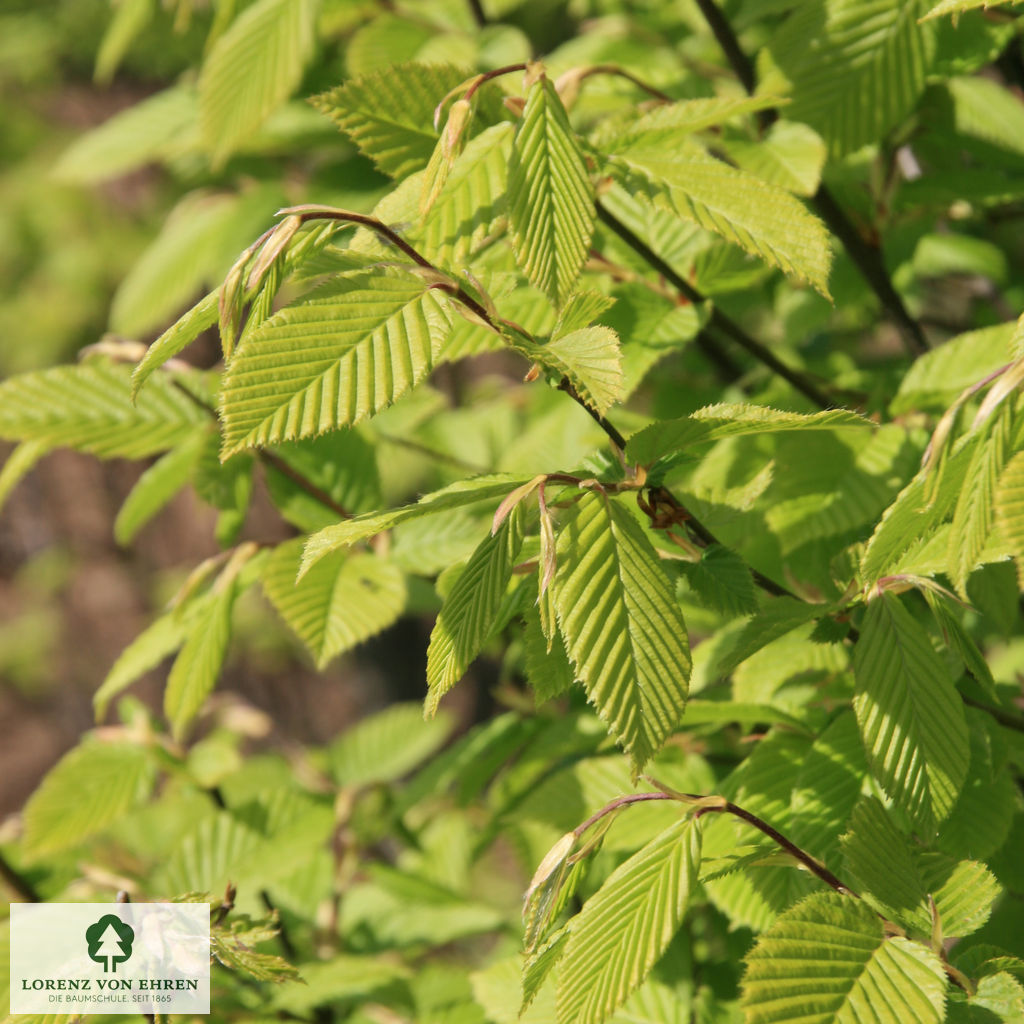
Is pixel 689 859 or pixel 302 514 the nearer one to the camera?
pixel 689 859

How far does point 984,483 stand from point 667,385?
0.93 m

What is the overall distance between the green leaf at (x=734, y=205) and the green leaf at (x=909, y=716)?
→ 283 mm

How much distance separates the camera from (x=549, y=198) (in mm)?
A: 757

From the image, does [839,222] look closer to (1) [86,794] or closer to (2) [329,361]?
(2) [329,361]

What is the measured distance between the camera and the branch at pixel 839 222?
1.15 meters

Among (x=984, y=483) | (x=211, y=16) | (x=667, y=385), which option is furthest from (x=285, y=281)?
(x=211, y=16)

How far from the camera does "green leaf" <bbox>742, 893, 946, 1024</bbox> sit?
0.62 metres

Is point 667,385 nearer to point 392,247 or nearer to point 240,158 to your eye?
point 392,247

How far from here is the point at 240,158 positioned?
187 centimetres

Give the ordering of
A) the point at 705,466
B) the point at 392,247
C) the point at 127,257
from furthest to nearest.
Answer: the point at 127,257 < the point at 705,466 < the point at 392,247

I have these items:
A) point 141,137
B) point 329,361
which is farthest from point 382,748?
point 329,361

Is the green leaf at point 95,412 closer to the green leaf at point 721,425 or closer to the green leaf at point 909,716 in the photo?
the green leaf at point 721,425

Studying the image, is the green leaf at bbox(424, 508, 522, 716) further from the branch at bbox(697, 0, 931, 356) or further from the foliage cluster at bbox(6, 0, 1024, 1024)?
the branch at bbox(697, 0, 931, 356)

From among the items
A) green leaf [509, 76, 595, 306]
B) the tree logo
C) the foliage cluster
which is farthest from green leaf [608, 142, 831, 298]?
the tree logo
